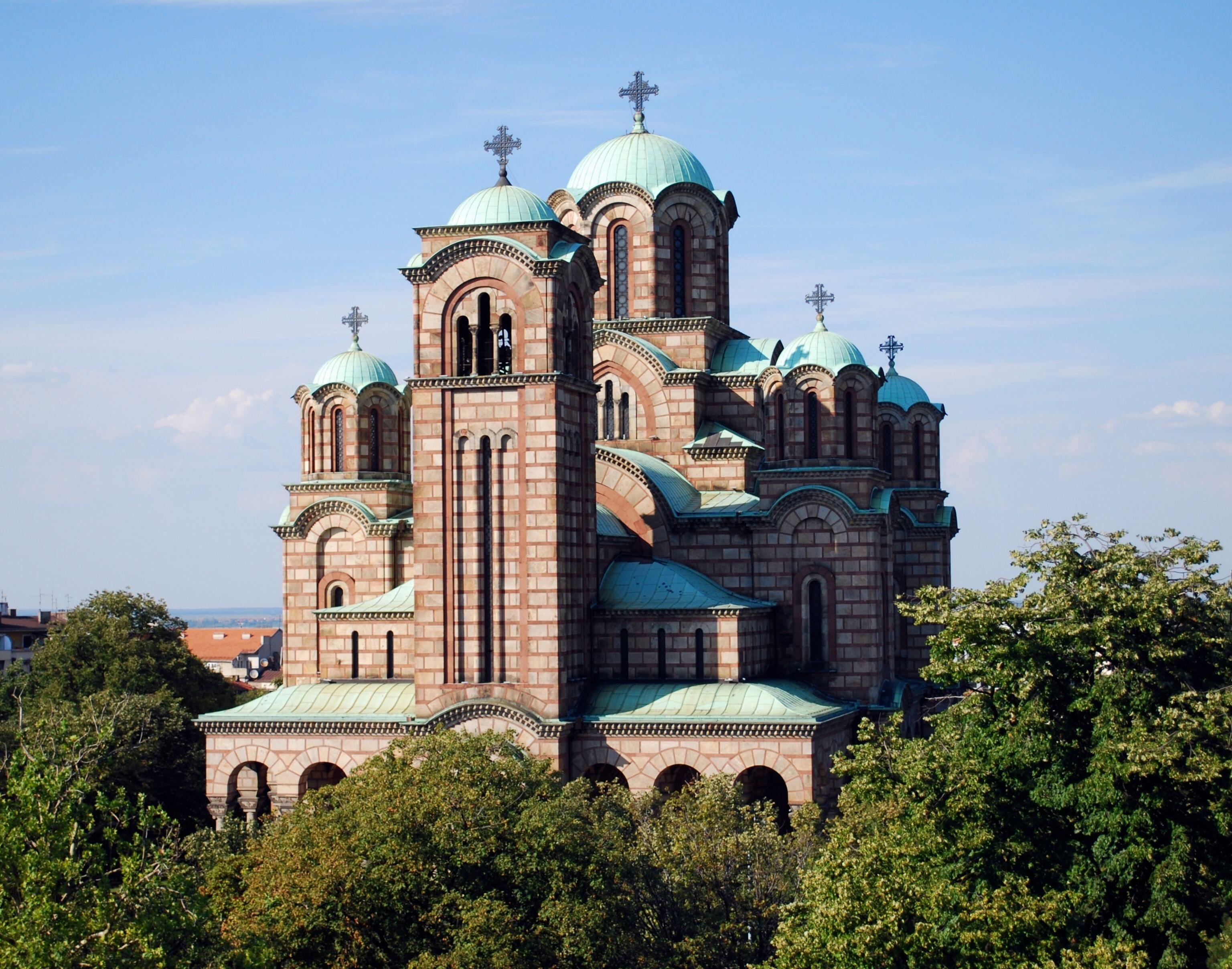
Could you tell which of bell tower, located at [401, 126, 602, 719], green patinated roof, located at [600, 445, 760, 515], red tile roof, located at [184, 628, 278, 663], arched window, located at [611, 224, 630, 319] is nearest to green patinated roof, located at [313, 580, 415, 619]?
bell tower, located at [401, 126, 602, 719]

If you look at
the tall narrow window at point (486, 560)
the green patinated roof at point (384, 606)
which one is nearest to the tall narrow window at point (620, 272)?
the green patinated roof at point (384, 606)

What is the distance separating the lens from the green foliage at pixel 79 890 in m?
21.1

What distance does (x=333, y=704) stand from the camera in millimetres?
41219

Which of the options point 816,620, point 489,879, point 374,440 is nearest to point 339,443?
point 374,440

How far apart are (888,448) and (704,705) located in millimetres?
19429

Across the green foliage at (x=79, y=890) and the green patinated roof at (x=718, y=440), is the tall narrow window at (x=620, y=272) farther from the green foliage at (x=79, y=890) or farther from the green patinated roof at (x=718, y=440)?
the green foliage at (x=79, y=890)

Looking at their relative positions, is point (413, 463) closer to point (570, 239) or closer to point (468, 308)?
point (468, 308)

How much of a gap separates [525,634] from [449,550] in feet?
8.57

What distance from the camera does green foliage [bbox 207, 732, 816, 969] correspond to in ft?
87.4

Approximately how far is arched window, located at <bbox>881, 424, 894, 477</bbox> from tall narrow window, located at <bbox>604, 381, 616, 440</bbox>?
11.9m

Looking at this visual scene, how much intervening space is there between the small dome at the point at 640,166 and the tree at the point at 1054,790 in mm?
22575

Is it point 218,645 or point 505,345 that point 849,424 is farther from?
point 218,645

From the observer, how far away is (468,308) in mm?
39594

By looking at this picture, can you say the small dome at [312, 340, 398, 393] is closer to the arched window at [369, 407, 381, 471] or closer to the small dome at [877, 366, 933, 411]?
the arched window at [369, 407, 381, 471]
